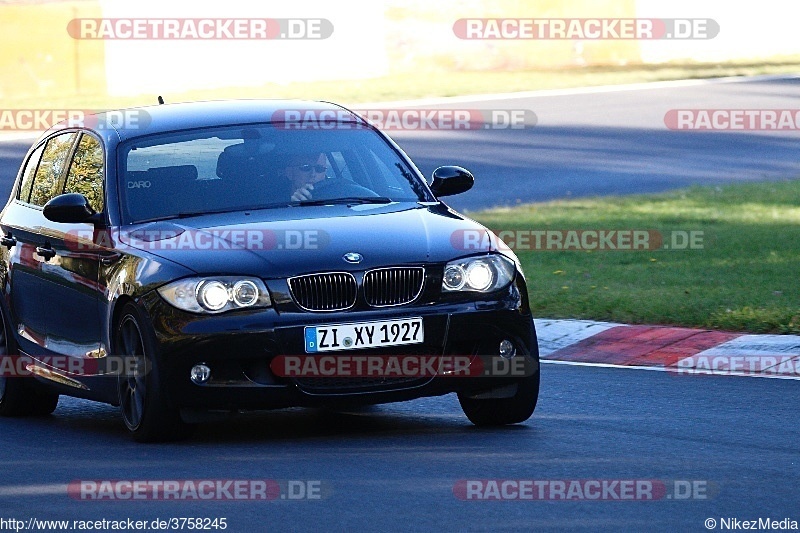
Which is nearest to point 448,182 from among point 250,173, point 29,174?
point 250,173

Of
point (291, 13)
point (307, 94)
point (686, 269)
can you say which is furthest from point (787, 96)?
point (686, 269)

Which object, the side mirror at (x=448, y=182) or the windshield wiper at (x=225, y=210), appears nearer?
the windshield wiper at (x=225, y=210)

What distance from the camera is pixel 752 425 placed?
8.78m

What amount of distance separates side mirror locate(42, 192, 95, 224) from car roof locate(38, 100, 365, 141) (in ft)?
1.78

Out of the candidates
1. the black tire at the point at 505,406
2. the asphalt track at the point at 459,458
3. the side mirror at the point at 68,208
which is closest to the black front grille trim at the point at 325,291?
the asphalt track at the point at 459,458

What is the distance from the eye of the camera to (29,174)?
34.8 ft

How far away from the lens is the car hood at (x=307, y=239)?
8.28m

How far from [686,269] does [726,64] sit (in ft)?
94.7

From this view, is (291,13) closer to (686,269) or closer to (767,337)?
(686,269)

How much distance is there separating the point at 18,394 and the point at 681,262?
6.88 metres

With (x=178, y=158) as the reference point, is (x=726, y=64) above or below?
below

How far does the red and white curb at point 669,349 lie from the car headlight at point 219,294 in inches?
141

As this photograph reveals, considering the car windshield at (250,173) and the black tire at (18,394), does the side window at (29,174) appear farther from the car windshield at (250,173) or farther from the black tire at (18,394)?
the car windshield at (250,173)

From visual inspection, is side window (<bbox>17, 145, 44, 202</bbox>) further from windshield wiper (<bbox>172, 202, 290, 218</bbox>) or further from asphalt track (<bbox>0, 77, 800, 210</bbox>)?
asphalt track (<bbox>0, 77, 800, 210</bbox>)
